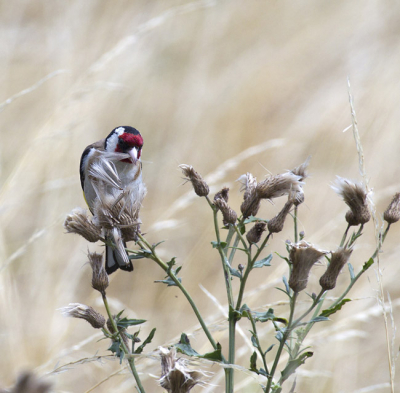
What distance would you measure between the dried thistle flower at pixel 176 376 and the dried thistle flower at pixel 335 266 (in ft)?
1.27

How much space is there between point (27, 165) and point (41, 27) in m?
2.48

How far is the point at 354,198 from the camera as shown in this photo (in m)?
1.36

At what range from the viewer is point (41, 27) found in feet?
15.4

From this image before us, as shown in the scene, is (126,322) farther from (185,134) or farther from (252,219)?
(185,134)

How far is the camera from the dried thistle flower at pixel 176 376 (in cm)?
99

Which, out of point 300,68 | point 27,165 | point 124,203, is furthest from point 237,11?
point 124,203

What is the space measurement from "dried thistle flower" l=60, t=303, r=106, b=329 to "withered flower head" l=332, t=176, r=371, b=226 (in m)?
0.68

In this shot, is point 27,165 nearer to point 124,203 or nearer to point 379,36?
point 124,203

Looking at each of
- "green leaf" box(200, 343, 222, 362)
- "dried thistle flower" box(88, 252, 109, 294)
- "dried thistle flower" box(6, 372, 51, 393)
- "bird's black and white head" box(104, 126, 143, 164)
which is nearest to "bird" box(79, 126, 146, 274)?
"bird's black and white head" box(104, 126, 143, 164)

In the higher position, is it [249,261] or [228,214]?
[228,214]

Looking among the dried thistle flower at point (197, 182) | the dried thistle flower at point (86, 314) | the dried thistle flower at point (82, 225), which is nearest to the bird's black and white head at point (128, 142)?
the dried thistle flower at point (197, 182)

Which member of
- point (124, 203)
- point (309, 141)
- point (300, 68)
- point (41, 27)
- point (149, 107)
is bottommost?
point (124, 203)

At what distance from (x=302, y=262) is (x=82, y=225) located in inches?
21.7

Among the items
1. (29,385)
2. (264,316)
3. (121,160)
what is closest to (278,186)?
(264,316)
